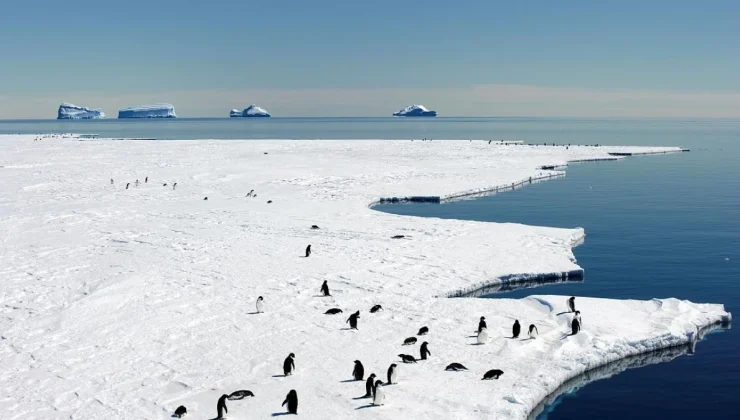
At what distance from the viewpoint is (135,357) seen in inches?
588

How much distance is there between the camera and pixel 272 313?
59.5 ft

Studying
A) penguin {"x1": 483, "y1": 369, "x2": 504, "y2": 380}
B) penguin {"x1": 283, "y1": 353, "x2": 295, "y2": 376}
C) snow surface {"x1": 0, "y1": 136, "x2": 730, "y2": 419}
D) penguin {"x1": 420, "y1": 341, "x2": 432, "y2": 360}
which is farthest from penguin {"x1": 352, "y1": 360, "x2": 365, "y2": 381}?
penguin {"x1": 483, "y1": 369, "x2": 504, "y2": 380}

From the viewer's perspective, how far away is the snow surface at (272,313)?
1318 cm

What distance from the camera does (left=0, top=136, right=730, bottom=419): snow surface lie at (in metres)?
13.2

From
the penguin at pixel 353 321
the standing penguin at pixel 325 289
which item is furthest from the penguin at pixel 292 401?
the standing penguin at pixel 325 289

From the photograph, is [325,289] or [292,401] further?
[325,289]

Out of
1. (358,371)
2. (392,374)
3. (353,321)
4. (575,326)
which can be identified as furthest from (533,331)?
(358,371)

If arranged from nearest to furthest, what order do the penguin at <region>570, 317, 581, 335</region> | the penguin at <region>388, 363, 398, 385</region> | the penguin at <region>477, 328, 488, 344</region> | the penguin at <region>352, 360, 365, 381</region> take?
the penguin at <region>388, 363, 398, 385</region>, the penguin at <region>352, 360, 365, 381</region>, the penguin at <region>477, 328, 488, 344</region>, the penguin at <region>570, 317, 581, 335</region>

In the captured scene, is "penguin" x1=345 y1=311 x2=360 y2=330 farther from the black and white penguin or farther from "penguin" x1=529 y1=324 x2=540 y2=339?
"penguin" x1=529 y1=324 x2=540 y2=339

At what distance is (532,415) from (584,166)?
5495 centimetres

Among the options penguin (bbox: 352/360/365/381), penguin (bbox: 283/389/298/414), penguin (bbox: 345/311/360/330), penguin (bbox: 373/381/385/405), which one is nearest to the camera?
penguin (bbox: 283/389/298/414)

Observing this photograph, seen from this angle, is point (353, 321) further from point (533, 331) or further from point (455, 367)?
point (533, 331)

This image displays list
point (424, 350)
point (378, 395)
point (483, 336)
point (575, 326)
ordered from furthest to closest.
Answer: point (575, 326) < point (483, 336) < point (424, 350) < point (378, 395)

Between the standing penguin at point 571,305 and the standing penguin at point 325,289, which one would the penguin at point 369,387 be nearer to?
the standing penguin at point 325,289
